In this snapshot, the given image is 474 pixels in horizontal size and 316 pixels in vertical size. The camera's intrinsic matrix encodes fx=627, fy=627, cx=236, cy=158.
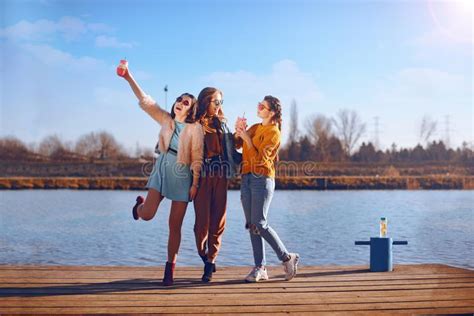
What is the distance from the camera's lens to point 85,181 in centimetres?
3878

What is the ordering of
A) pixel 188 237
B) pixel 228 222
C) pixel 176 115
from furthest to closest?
pixel 228 222 → pixel 188 237 → pixel 176 115

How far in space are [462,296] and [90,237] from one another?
43.1ft

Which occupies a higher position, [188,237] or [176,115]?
[176,115]

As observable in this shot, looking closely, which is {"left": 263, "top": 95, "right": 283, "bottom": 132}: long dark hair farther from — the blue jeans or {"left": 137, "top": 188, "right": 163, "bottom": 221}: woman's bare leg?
{"left": 137, "top": 188, "right": 163, "bottom": 221}: woman's bare leg

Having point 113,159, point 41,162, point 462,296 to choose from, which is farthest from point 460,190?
point 462,296

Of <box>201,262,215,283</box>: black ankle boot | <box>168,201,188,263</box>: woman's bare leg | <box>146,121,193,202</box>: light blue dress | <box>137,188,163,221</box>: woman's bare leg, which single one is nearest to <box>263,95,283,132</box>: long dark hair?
<box>146,121,193,202</box>: light blue dress

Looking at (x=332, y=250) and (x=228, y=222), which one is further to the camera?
(x=228, y=222)

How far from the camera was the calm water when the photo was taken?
502 inches

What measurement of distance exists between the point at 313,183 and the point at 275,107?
33.9 meters

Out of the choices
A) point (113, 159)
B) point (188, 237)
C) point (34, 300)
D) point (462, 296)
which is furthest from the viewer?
point (113, 159)

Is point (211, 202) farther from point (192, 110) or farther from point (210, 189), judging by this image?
point (192, 110)

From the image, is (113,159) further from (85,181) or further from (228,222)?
(228,222)

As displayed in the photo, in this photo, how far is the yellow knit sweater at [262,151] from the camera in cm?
508

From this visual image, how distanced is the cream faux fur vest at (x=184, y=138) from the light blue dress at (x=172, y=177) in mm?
44
